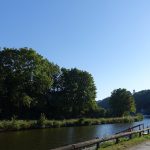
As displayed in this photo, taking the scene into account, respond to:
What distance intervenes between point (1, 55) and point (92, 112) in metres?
41.8

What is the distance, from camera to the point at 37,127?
7338cm

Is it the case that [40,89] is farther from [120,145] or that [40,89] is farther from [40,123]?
[120,145]

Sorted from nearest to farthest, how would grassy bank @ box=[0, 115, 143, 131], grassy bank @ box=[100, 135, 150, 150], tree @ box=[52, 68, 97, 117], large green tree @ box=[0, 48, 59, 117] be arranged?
grassy bank @ box=[100, 135, 150, 150]
grassy bank @ box=[0, 115, 143, 131]
large green tree @ box=[0, 48, 59, 117]
tree @ box=[52, 68, 97, 117]

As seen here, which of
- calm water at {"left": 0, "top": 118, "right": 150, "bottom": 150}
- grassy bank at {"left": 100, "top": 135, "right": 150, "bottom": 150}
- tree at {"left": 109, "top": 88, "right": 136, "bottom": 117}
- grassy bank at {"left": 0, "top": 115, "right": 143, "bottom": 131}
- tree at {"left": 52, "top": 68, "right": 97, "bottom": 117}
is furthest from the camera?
tree at {"left": 109, "top": 88, "right": 136, "bottom": 117}

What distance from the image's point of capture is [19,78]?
273 ft

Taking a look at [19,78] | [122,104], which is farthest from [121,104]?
[19,78]

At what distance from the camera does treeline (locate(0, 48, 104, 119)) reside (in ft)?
275

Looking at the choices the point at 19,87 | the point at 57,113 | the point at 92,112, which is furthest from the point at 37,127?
the point at 92,112

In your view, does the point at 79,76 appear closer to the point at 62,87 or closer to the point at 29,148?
the point at 62,87

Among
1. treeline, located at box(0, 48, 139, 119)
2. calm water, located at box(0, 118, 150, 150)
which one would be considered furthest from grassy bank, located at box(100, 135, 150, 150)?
treeline, located at box(0, 48, 139, 119)

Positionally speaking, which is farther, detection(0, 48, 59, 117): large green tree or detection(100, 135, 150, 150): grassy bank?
detection(0, 48, 59, 117): large green tree

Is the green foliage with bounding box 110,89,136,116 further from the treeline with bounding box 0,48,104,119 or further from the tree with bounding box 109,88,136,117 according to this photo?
the treeline with bounding box 0,48,104,119

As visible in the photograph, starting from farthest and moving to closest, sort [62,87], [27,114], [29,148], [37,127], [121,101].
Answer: [121,101] → [62,87] → [27,114] → [37,127] → [29,148]

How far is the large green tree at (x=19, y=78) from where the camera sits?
8362 centimetres
